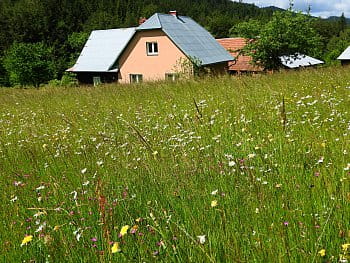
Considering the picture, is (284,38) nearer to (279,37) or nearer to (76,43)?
(279,37)

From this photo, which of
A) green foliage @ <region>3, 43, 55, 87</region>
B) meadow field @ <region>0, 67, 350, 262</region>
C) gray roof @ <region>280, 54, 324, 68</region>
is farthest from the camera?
green foliage @ <region>3, 43, 55, 87</region>

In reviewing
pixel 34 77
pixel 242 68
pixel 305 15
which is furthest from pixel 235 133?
Answer: pixel 34 77

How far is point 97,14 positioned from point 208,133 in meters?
74.6

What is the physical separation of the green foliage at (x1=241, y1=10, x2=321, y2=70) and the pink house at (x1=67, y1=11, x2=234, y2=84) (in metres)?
4.00

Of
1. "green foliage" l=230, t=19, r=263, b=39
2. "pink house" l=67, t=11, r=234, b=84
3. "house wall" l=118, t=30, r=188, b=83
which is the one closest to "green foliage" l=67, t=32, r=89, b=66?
"pink house" l=67, t=11, r=234, b=84

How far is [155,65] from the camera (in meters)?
30.2

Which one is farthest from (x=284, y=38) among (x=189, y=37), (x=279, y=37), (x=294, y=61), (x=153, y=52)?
(x=294, y=61)

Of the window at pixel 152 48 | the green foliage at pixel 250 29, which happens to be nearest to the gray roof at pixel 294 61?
the green foliage at pixel 250 29

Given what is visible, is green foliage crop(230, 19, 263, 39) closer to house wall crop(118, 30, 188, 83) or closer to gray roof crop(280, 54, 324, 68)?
gray roof crop(280, 54, 324, 68)

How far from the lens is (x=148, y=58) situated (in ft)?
99.6

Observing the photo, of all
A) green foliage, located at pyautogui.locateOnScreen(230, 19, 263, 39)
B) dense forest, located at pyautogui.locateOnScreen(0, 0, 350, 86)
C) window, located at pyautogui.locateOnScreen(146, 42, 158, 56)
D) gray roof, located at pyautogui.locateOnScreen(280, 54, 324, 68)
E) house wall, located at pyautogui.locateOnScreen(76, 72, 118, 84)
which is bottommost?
house wall, located at pyautogui.locateOnScreen(76, 72, 118, 84)

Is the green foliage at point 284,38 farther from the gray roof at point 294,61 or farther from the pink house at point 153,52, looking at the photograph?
the pink house at point 153,52

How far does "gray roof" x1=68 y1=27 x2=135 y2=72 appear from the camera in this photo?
33.9 m

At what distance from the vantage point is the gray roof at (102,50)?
33.9 meters
